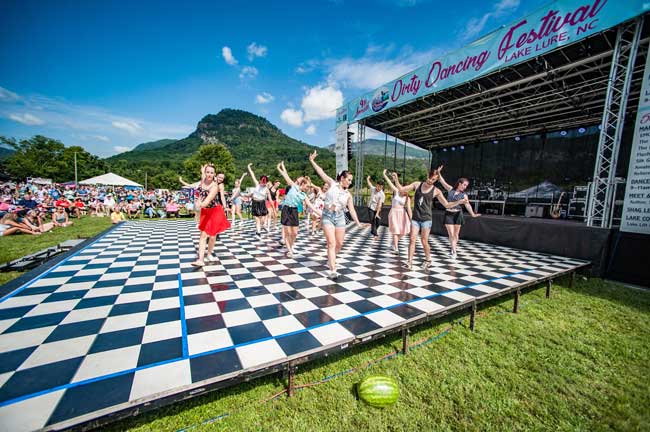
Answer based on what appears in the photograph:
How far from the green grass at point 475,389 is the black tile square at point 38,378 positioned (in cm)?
54

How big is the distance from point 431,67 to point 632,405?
9916mm

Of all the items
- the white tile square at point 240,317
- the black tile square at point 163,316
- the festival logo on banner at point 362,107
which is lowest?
the black tile square at point 163,316

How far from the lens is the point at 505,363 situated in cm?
222

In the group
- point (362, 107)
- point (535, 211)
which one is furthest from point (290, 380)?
point (535, 211)

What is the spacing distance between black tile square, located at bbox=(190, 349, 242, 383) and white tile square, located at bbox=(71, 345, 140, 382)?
468 mm

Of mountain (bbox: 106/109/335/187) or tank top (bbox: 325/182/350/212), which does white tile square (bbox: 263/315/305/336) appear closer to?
tank top (bbox: 325/182/350/212)

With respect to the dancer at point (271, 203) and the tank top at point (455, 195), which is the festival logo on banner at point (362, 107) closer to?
the dancer at point (271, 203)

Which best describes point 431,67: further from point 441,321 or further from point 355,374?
point 355,374

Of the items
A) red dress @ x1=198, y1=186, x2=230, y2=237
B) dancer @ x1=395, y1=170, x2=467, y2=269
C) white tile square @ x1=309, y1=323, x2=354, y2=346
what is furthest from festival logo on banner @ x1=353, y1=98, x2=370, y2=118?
white tile square @ x1=309, y1=323, x2=354, y2=346

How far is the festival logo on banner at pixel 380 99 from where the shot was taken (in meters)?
10.7

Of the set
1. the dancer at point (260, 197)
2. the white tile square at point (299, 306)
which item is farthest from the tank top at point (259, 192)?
the white tile square at point (299, 306)

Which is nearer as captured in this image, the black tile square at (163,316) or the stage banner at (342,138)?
the black tile square at (163,316)

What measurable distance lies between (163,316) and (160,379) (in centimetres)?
111

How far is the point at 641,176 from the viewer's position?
473 cm
